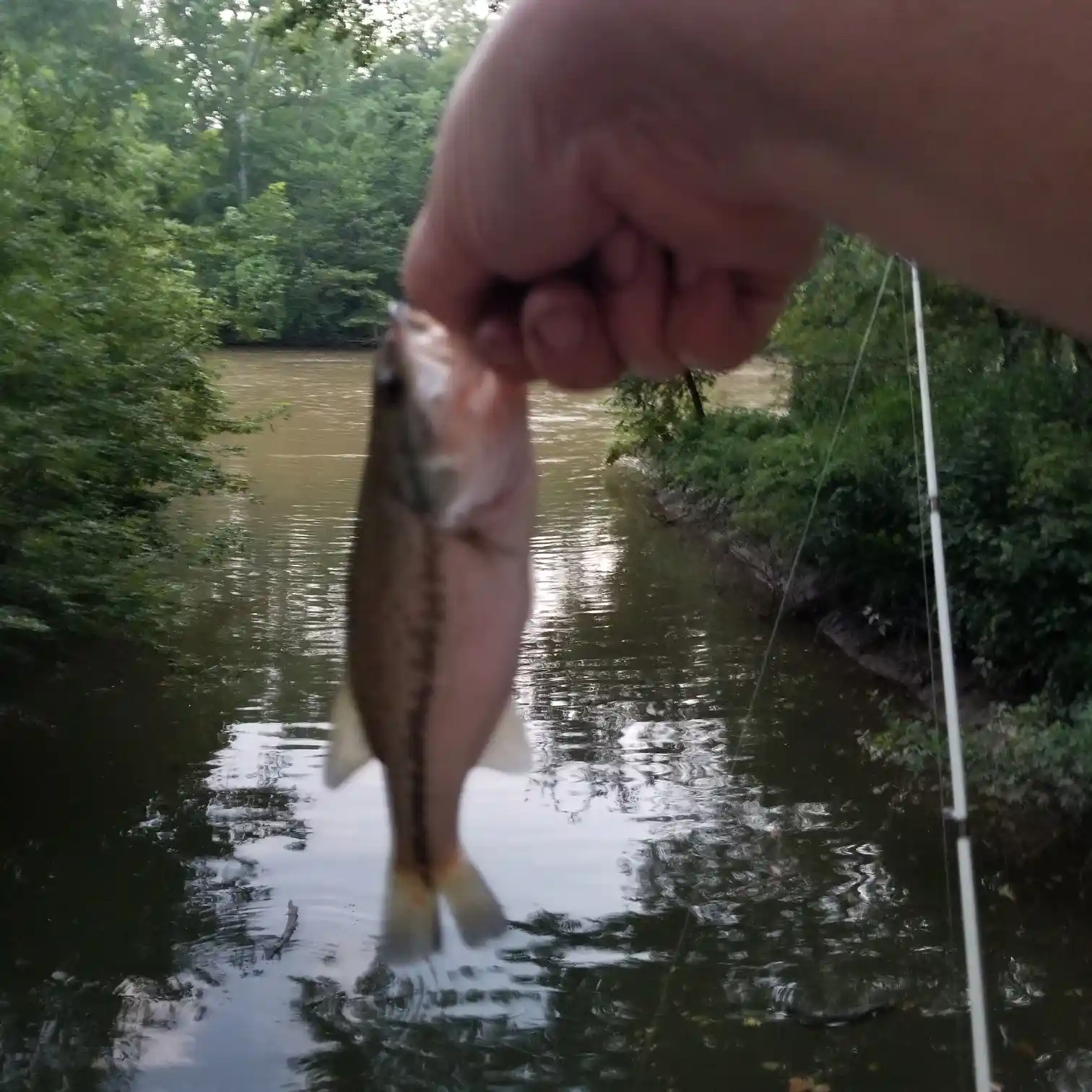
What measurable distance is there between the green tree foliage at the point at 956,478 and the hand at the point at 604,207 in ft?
15.7

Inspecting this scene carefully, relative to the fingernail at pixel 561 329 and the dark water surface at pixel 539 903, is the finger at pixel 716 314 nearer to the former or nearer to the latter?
the fingernail at pixel 561 329

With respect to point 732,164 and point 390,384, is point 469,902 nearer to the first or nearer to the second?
point 390,384

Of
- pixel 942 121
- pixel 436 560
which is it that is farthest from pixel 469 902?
pixel 942 121

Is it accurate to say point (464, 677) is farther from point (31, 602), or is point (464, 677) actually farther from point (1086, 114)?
point (31, 602)

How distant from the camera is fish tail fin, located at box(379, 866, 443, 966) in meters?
1.42

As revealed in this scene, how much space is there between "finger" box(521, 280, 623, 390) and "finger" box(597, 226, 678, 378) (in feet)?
0.07

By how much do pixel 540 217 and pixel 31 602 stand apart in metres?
5.65

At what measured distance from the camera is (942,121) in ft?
2.49

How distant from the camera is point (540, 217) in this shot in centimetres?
110

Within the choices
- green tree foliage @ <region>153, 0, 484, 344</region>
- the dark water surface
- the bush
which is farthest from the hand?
green tree foliage @ <region>153, 0, 484, 344</region>

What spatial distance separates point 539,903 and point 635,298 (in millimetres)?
4857

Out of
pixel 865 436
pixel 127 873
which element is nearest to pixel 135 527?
pixel 127 873

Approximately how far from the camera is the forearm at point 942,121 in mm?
698

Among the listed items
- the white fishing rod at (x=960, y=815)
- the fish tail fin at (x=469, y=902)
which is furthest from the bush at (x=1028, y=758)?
the fish tail fin at (x=469, y=902)
